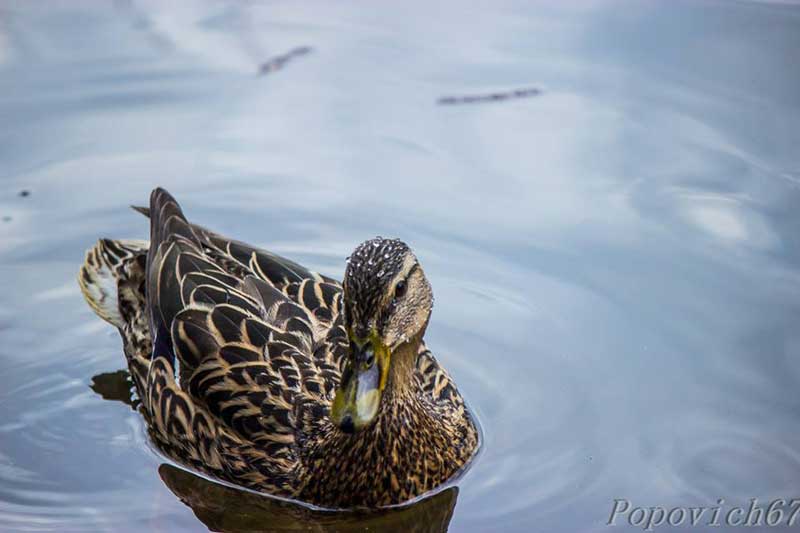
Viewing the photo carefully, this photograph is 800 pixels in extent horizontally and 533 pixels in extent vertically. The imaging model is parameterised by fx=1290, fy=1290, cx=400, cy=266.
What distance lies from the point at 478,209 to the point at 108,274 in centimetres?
242

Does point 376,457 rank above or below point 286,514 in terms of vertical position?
above

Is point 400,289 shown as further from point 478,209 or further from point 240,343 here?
point 478,209

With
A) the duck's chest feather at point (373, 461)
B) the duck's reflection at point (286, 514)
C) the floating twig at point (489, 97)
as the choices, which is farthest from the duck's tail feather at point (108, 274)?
the floating twig at point (489, 97)

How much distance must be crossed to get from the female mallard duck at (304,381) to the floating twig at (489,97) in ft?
9.64

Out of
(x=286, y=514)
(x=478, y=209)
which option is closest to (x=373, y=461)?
(x=286, y=514)

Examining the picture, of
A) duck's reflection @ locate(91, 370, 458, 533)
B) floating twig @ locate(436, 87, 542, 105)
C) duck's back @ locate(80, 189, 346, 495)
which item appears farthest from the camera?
floating twig @ locate(436, 87, 542, 105)

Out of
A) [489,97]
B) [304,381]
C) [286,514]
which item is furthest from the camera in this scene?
[489,97]

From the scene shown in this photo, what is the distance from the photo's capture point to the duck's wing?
6250 millimetres

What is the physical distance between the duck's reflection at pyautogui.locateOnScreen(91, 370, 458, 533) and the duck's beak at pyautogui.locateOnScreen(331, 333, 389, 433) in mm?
679

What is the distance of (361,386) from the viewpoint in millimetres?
5641

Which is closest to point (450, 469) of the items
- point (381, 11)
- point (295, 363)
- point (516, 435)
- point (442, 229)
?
point (516, 435)

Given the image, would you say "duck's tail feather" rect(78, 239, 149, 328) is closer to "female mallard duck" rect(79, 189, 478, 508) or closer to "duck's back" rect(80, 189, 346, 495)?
"duck's back" rect(80, 189, 346, 495)

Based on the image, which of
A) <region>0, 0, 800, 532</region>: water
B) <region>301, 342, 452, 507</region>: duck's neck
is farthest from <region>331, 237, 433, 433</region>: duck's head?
<region>0, 0, 800, 532</region>: water

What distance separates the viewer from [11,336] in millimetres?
7434
